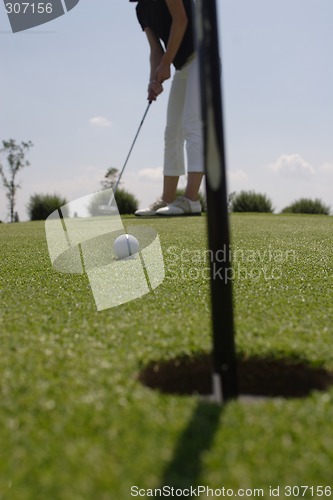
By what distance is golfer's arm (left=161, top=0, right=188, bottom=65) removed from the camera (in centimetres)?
324

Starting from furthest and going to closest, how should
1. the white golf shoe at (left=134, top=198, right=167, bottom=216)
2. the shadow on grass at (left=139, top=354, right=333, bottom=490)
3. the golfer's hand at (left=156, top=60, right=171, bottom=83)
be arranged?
the white golf shoe at (left=134, top=198, right=167, bottom=216)
the golfer's hand at (left=156, top=60, right=171, bottom=83)
the shadow on grass at (left=139, top=354, right=333, bottom=490)

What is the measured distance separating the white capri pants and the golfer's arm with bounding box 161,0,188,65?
0.78 feet

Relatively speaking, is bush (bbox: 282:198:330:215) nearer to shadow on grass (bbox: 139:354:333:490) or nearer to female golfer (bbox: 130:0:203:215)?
female golfer (bbox: 130:0:203:215)

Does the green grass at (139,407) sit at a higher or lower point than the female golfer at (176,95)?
lower

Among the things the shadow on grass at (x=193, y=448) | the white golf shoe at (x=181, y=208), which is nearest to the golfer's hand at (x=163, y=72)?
the white golf shoe at (x=181, y=208)

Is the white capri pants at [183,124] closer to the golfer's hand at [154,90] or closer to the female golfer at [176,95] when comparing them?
the female golfer at [176,95]

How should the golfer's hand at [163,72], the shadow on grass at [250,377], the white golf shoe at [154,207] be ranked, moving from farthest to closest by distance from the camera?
the white golf shoe at [154,207] → the golfer's hand at [163,72] → the shadow on grass at [250,377]

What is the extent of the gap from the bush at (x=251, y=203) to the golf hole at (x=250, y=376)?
14.4 metres

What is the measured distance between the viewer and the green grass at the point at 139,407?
101 centimetres

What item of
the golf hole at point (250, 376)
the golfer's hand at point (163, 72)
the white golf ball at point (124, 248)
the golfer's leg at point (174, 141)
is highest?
the golfer's hand at point (163, 72)

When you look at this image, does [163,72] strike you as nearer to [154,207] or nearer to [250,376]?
[154,207]

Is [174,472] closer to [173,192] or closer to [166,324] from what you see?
[166,324]

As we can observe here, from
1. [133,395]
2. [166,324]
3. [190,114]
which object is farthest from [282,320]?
[190,114]

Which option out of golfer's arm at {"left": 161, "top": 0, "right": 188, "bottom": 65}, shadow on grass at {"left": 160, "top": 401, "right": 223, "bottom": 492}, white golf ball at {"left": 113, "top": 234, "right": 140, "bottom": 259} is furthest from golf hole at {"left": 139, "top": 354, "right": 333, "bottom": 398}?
golfer's arm at {"left": 161, "top": 0, "right": 188, "bottom": 65}
